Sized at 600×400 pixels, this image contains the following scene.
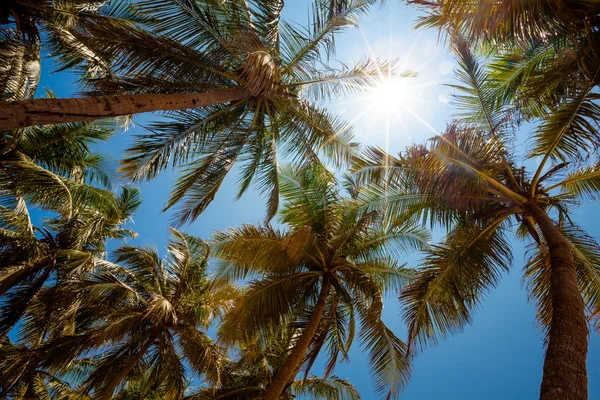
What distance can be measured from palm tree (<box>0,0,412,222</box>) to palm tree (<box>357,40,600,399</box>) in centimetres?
232

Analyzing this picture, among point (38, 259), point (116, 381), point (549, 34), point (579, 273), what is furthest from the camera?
point (38, 259)

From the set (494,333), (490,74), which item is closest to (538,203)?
(490,74)

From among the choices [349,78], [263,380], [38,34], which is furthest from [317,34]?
[263,380]

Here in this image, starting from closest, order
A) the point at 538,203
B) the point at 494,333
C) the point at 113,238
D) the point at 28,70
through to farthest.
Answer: the point at 538,203, the point at 28,70, the point at 113,238, the point at 494,333

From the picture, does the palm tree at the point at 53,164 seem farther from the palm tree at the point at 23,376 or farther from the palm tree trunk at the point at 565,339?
the palm tree trunk at the point at 565,339

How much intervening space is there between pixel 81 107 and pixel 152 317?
6908mm

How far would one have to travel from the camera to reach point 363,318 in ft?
29.7

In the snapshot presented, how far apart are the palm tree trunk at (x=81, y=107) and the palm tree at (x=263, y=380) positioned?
5.56m

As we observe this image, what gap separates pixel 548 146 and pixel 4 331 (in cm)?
1338

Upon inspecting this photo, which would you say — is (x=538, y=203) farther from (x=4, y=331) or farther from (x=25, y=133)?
(x=4, y=331)

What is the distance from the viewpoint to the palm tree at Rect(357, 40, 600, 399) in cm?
553

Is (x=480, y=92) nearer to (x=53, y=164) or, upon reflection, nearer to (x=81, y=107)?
(x=81, y=107)

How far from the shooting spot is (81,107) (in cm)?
436

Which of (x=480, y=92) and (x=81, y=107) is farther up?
(x=480, y=92)
